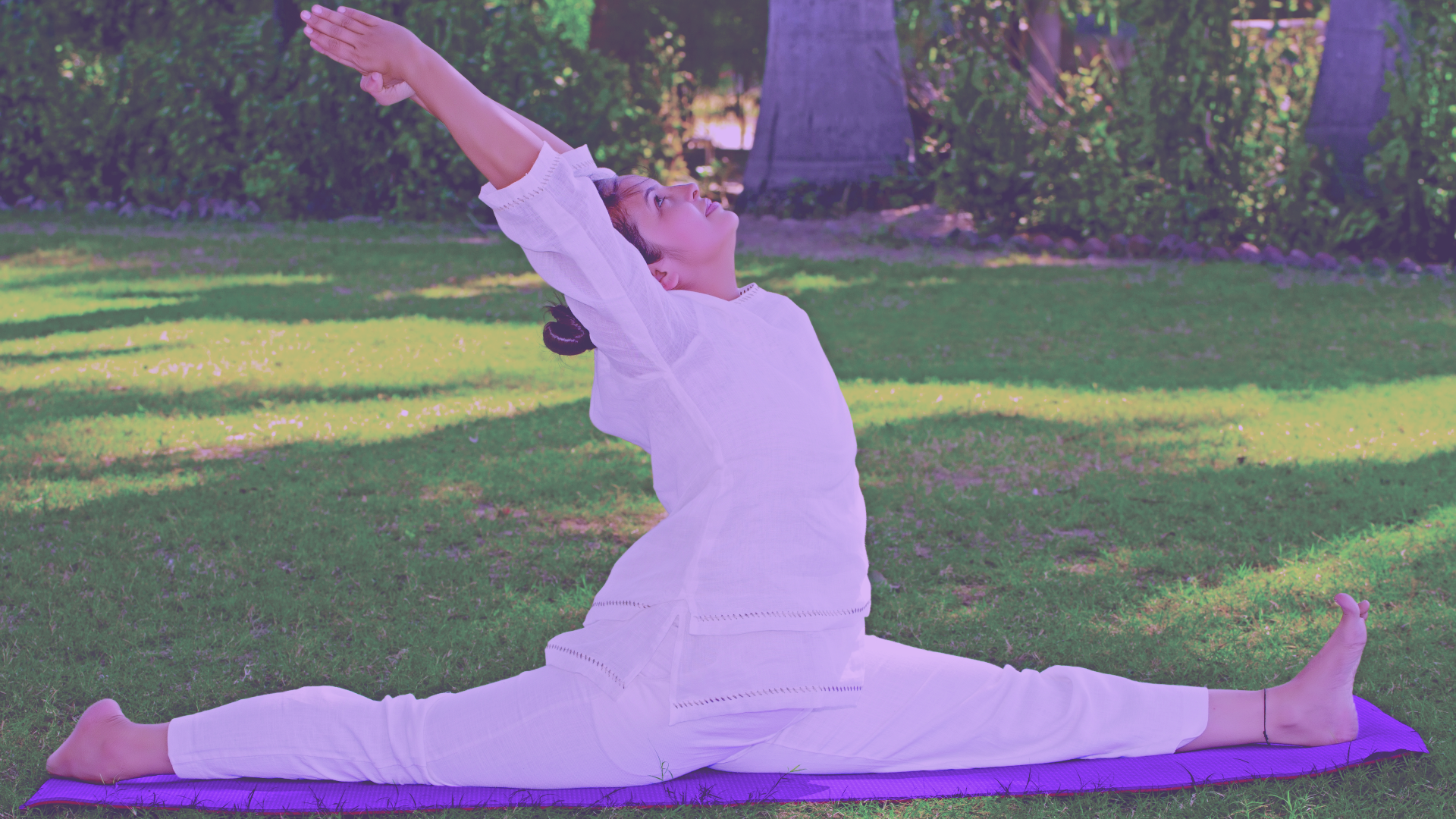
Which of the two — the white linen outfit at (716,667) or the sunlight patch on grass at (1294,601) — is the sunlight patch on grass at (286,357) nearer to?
the sunlight patch on grass at (1294,601)

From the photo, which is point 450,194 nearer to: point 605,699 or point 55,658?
point 55,658

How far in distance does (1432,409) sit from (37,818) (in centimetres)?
659

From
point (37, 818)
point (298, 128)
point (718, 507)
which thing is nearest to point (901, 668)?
point (718, 507)

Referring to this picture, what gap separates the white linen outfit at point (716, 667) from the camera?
2.83 m

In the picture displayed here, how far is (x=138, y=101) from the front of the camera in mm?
14750

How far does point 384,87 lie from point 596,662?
137 centimetres

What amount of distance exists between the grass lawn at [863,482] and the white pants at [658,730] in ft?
0.49

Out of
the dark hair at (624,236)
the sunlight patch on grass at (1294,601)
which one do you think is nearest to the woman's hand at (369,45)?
the dark hair at (624,236)

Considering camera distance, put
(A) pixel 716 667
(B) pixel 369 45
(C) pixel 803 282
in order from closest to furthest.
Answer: (B) pixel 369 45 < (A) pixel 716 667 < (C) pixel 803 282

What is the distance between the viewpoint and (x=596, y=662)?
2977 mm

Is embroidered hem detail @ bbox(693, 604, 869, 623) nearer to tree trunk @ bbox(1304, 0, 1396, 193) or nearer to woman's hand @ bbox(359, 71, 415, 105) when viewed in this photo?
woman's hand @ bbox(359, 71, 415, 105)

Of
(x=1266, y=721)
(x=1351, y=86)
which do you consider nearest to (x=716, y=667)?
(x=1266, y=721)

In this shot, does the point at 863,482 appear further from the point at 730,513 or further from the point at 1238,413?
the point at 730,513

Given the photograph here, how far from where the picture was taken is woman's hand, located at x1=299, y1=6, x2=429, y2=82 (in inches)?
96.1
